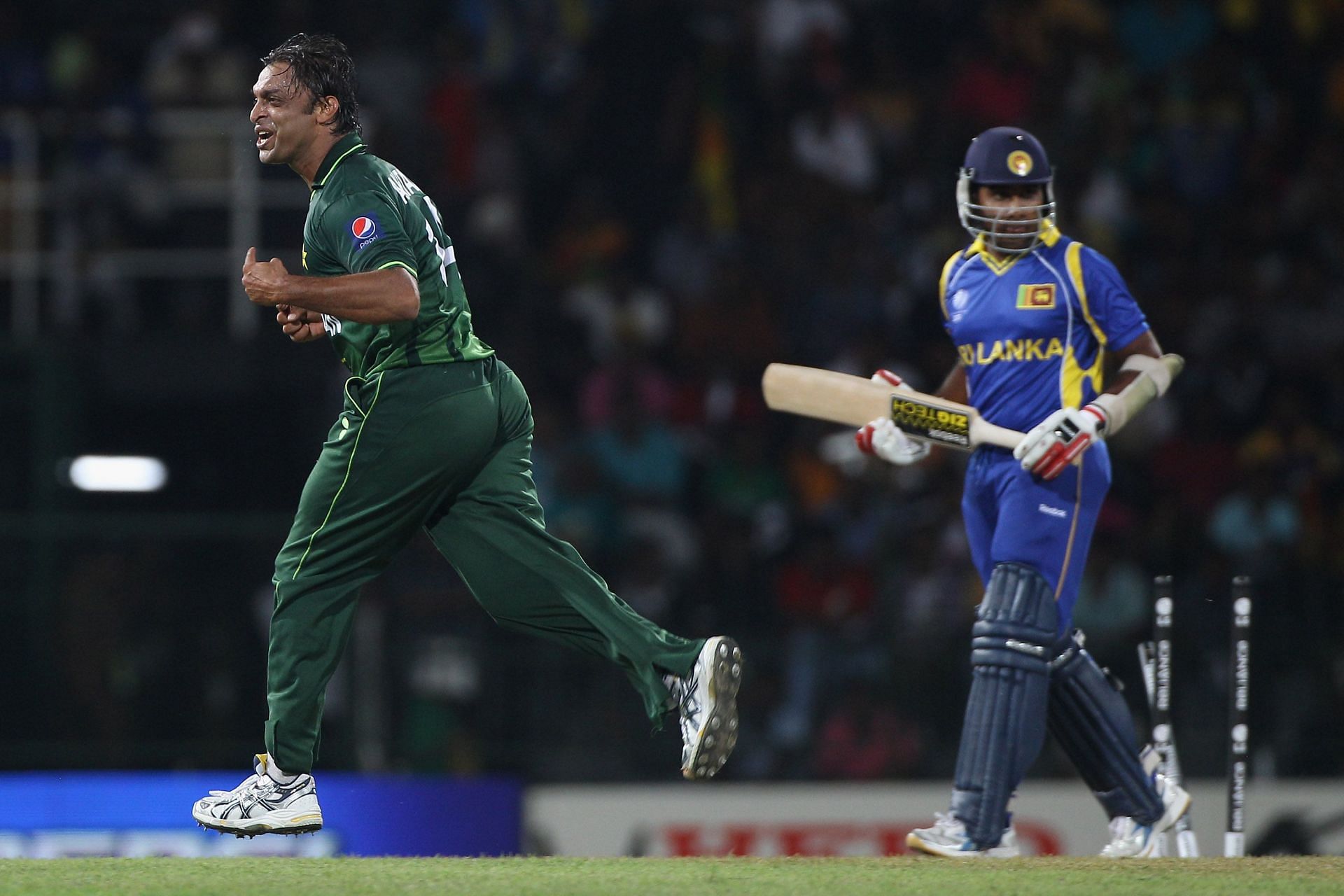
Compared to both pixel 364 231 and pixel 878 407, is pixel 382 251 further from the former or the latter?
pixel 878 407

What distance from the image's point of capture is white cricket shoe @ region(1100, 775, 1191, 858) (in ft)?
19.8

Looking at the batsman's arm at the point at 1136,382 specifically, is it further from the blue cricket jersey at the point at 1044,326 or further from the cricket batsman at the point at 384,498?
the cricket batsman at the point at 384,498

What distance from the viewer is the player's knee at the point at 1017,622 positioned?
5637 millimetres

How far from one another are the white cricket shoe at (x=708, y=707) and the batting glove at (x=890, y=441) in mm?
1023

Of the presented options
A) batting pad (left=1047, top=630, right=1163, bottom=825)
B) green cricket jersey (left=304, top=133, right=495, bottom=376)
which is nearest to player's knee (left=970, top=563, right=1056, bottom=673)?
batting pad (left=1047, top=630, right=1163, bottom=825)

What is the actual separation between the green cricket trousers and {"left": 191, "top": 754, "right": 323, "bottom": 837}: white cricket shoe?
7 cm

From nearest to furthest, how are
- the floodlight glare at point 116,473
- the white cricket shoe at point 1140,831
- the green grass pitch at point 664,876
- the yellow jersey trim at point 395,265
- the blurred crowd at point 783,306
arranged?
the green grass pitch at point 664,876
the yellow jersey trim at point 395,265
the white cricket shoe at point 1140,831
the blurred crowd at point 783,306
the floodlight glare at point 116,473

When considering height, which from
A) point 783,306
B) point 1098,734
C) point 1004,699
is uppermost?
point 783,306

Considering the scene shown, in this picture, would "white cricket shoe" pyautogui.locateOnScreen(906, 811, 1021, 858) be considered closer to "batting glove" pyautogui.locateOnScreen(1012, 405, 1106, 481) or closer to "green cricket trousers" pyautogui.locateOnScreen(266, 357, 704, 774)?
"green cricket trousers" pyautogui.locateOnScreen(266, 357, 704, 774)

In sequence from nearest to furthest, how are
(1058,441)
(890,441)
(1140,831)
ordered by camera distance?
(1058,441), (890,441), (1140,831)

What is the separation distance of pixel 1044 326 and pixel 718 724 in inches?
62.3

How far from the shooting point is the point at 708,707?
5.16 meters

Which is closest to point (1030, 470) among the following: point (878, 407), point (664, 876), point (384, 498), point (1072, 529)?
point (1072, 529)

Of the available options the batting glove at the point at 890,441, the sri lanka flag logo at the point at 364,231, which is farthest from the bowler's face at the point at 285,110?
the batting glove at the point at 890,441
